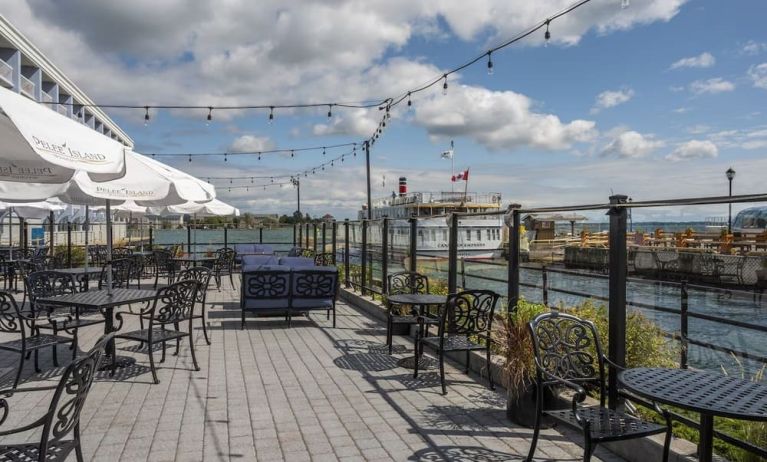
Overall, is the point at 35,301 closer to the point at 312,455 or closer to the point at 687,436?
the point at 312,455

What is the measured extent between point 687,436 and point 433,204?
3748cm

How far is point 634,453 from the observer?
338cm

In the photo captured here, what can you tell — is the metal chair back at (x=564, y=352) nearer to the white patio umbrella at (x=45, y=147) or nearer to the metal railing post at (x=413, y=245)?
the white patio umbrella at (x=45, y=147)

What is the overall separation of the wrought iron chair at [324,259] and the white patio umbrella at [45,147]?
6.59 m

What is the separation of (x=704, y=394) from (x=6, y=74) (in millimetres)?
38995

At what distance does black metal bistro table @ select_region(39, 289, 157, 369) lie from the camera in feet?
17.5

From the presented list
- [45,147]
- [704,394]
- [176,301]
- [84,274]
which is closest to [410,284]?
[176,301]

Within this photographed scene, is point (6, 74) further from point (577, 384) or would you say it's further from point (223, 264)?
point (577, 384)

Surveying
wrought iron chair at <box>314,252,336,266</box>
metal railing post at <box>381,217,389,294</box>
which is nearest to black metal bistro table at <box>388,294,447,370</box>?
metal railing post at <box>381,217,389,294</box>

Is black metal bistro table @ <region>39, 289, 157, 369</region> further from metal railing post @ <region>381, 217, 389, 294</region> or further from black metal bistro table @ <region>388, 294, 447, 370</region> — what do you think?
metal railing post @ <region>381, 217, 389, 294</region>

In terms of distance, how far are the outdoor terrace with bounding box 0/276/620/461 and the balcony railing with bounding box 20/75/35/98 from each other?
36.6 metres

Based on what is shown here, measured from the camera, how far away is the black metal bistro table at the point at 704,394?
223 centimetres

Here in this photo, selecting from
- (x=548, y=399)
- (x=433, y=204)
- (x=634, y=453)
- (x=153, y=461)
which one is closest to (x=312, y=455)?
(x=153, y=461)

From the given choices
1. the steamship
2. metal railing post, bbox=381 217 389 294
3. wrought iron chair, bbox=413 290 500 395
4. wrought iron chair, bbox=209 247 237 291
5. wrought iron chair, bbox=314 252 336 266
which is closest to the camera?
wrought iron chair, bbox=413 290 500 395
